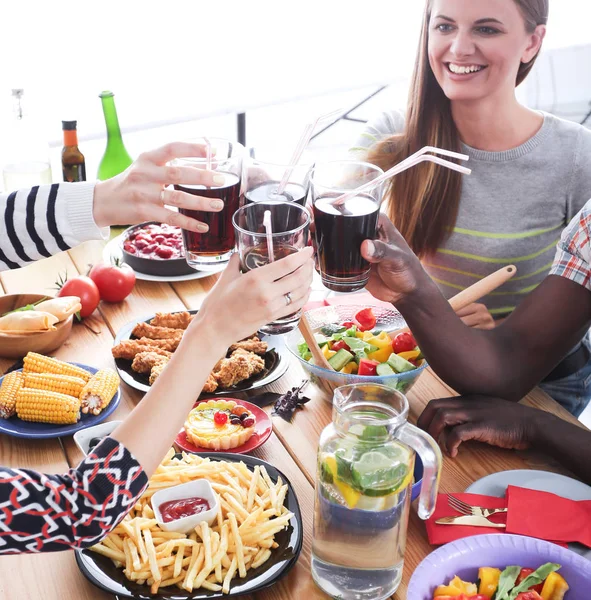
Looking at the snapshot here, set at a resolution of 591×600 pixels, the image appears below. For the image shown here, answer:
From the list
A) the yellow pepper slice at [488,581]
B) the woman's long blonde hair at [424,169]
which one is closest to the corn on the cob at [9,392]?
the yellow pepper slice at [488,581]

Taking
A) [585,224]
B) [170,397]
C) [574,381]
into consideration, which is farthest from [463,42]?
[170,397]

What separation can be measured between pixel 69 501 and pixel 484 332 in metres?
1.06

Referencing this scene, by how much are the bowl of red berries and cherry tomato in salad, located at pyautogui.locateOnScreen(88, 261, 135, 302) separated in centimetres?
12

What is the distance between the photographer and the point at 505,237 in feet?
7.26

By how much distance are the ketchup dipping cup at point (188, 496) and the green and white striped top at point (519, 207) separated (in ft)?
3.79

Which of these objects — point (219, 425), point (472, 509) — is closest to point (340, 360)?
point (219, 425)

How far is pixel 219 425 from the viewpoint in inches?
59.7

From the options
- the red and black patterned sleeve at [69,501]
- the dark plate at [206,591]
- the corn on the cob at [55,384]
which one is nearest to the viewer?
the red and black patterned sleeve at [69,501]

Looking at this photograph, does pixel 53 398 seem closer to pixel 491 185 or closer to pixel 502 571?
pixel 502 571

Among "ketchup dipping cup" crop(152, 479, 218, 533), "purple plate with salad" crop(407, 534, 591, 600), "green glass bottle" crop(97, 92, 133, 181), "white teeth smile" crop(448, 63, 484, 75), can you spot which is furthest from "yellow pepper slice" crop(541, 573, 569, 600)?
"green glass bottle" crop(97, 92, 133, 181)

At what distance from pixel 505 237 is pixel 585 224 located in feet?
1.58

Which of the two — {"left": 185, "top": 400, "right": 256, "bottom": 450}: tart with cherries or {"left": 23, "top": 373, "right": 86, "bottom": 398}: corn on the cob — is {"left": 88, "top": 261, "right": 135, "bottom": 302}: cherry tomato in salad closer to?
{"left": 23, "top": 373, "right": 86, "bottom": 398}: corn on the cob

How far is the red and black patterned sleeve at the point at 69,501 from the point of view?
1.03 meters

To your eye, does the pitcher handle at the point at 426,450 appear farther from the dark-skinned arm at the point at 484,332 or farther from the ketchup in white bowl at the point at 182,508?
the dark-skinned arm at the point at 484,332
